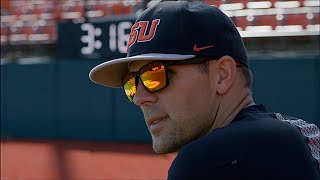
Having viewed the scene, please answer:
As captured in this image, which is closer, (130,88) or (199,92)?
(199,92)

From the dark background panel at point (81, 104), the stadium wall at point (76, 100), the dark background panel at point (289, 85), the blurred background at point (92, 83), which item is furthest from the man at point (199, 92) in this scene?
the dark background panel at point (81, 104)

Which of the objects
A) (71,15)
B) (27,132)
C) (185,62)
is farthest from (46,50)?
(185,62)

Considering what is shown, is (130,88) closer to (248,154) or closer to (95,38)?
(248,154)

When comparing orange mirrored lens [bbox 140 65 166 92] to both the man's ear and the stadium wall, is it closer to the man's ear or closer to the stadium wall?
the man's ear

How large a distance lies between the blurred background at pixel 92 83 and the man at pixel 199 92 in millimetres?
6673

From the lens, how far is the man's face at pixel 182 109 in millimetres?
1479

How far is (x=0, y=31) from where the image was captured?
14508 millimetres

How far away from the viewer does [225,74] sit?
1544mm

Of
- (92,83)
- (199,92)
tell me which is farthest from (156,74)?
(92,83)

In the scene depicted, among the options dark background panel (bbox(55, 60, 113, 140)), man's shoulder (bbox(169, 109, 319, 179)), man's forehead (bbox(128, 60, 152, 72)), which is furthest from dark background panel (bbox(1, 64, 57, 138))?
man's shoulder (bbox(169, 109, 319, 179))

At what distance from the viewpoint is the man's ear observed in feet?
4.99

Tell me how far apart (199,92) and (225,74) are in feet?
0.30

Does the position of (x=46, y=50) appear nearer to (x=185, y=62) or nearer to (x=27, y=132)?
(x=27, y=132)

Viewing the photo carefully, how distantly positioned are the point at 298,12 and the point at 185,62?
1034 cm
